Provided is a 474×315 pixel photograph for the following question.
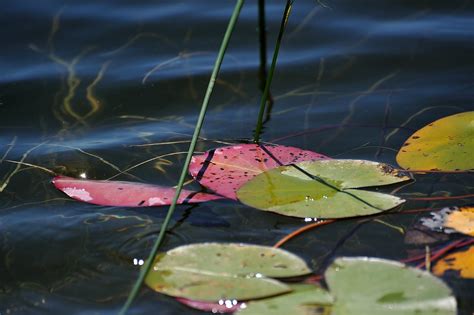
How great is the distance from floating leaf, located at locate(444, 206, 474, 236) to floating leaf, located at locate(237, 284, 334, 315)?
35cm

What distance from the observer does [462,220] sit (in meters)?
1.55

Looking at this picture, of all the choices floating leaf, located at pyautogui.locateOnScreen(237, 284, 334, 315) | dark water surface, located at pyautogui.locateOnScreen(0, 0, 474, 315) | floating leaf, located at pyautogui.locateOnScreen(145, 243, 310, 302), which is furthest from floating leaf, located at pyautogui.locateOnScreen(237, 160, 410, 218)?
floating leaf, located at pyautogui.locateOnScreen(237, 284, 334, 315)

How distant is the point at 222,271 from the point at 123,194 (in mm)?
393

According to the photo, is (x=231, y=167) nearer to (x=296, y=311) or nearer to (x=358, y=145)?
(x=358, y=145)

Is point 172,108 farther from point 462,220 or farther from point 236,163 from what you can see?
point 462,220

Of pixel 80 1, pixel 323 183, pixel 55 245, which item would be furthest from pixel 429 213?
pixel 80 1

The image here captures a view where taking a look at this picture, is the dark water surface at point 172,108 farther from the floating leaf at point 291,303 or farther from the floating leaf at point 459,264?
the floating leaf at point 291,303

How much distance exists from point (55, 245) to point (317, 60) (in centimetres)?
109

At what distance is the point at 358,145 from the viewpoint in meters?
1.93

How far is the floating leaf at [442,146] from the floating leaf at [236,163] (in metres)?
0.20

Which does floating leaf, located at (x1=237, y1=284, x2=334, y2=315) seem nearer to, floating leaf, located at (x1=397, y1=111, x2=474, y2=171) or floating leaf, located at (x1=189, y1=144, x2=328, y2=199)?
floating leaf, located at (x1=189, y1=144, x2=328, y2=199)

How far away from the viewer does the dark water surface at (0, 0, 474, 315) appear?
5.07 ft

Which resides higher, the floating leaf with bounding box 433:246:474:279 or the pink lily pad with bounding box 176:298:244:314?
the floating leaf with bounding box 433:246:474:279

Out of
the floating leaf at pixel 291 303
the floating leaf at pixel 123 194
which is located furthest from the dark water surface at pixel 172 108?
the floating leaf at pixel 291 303
